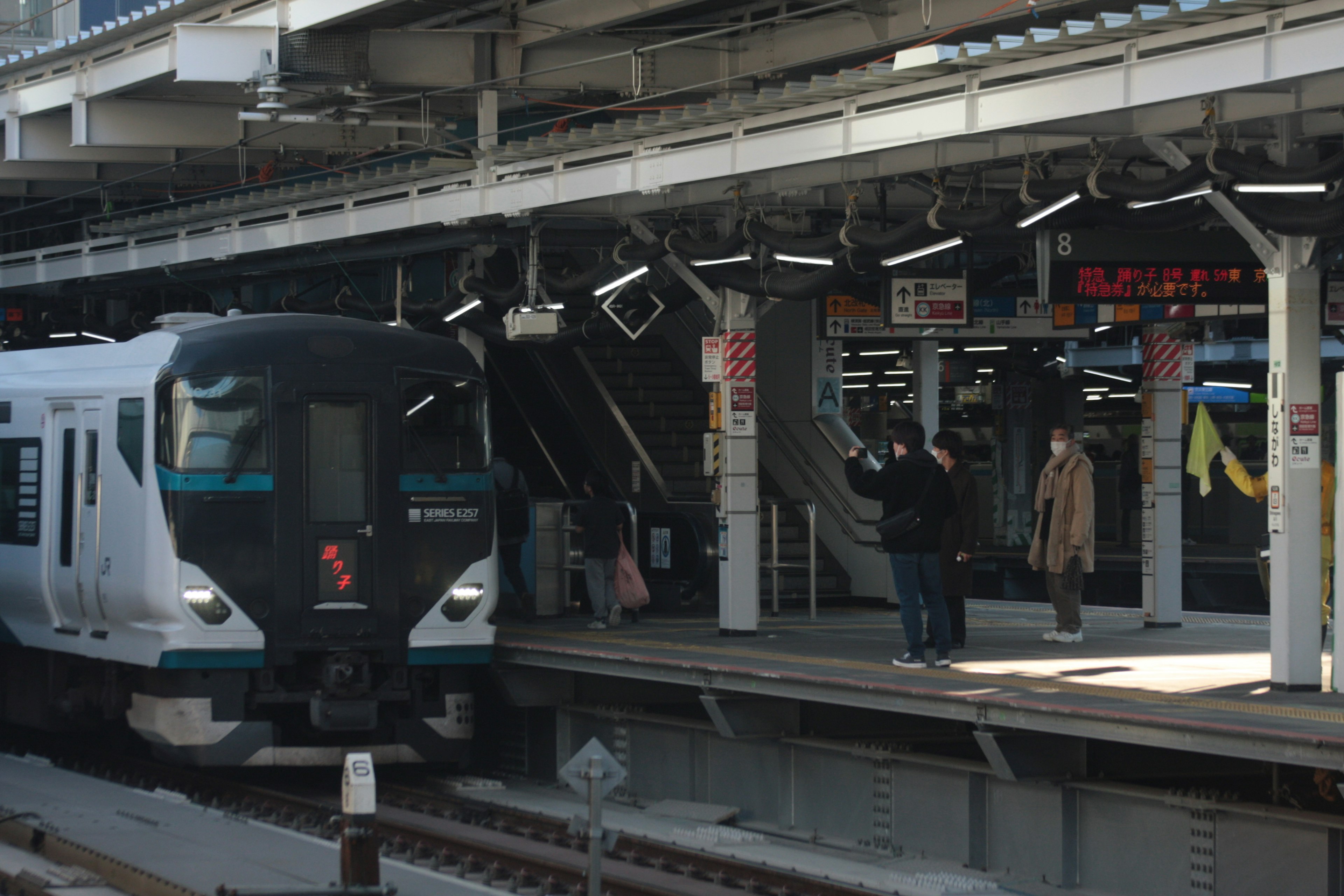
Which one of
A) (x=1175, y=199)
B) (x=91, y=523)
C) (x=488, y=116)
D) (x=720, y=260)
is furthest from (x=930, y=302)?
(x=91, y=523)

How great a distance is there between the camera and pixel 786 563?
17047 millimetres

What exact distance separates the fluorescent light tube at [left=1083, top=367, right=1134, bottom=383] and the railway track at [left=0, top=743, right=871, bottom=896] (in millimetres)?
16958

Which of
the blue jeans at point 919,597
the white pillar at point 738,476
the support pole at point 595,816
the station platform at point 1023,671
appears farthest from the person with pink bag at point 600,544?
the support pole at point 595,816

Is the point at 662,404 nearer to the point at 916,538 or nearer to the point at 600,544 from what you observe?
the point at 600,544

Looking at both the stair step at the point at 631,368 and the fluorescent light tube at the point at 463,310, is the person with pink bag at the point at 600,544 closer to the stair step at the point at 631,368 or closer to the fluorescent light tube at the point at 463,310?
the fluorescent light tube at the point at 463,310

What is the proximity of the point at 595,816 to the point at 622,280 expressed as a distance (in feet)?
28.2

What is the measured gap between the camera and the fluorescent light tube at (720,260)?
45.3ft

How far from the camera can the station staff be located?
10594 mm

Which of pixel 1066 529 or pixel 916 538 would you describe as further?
pixel 1066 529

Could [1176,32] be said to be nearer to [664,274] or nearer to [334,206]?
[664,274]

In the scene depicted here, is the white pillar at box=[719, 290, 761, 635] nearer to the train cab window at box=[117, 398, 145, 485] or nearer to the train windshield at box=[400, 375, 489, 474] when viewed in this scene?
the train windshield at box=[400, 375, 489, 474]

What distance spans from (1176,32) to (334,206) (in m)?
10.4

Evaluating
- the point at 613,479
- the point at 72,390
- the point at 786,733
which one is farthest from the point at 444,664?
the point at 613,479

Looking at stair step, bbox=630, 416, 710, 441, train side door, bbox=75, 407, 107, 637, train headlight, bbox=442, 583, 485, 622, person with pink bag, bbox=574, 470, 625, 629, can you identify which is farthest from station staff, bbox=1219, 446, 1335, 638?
stair step, bbox=630, 416, 710, 441
